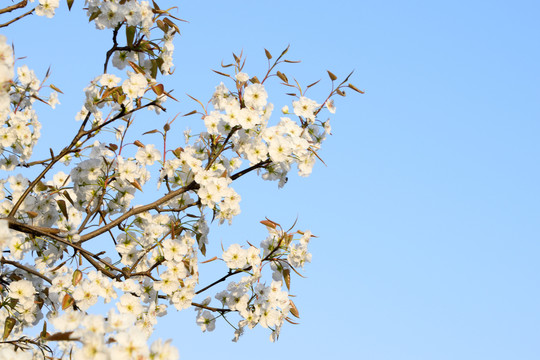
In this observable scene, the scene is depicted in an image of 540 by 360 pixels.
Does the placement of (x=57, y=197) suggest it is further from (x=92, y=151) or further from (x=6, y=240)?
(x=6, y=240)

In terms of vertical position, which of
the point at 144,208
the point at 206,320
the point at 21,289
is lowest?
the point at 206,320

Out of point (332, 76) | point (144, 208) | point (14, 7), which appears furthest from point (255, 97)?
point (14, 7)

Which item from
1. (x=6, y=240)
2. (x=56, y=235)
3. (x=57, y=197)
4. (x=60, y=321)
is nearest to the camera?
(x=60, y=321)

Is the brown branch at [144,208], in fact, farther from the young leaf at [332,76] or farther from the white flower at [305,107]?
the young leaf at [332,76]

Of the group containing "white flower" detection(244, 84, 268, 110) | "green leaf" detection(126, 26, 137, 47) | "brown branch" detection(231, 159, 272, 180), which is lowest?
"brown branch" detection(231, 159, 272, 180)

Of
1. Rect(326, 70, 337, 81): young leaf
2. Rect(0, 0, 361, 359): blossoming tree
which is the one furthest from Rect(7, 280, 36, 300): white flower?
Rect(326, 70, 337, 81): young leaf

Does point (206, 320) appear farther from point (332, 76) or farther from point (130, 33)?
point (130, 33)

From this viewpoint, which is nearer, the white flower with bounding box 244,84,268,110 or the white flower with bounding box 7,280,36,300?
the white flower with bounding box 244,84,268,110

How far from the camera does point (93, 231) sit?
4.29m

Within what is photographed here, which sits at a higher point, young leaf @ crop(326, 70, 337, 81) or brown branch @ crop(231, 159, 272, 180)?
young leaf @ crop(326, 70, 337, 81)

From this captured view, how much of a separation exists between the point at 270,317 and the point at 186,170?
1134 millimetres

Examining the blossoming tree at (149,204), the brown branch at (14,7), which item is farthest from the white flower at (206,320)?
the brown branch at (14,7)

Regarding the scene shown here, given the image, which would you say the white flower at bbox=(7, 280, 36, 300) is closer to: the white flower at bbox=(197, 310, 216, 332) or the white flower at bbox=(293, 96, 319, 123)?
the white flower at bbox=(197, 310, 216, 332)

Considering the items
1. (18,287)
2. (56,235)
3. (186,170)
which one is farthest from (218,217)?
(18,287)
